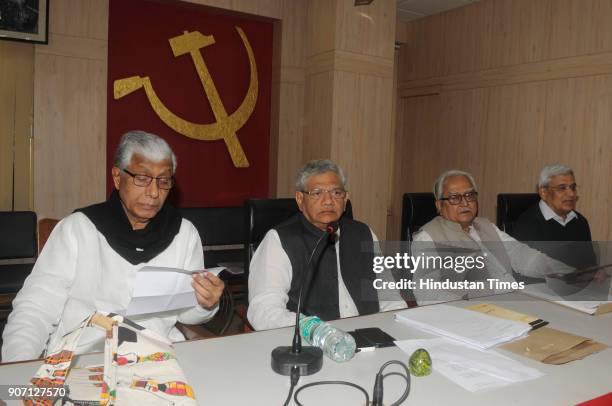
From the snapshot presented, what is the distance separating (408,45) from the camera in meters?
5.95

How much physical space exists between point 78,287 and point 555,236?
277 centimetres

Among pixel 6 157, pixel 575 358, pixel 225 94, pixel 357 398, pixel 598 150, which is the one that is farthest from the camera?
pixel 225 94

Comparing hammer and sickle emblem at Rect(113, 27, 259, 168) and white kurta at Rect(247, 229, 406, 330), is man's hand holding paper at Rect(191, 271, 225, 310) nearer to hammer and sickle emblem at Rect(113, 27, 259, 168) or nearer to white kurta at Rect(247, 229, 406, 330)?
white kurta at Rect(247, 229, 406, 330)

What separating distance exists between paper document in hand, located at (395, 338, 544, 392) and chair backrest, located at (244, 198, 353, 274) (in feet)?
3.43

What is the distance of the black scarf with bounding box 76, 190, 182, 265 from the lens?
5.61 feet

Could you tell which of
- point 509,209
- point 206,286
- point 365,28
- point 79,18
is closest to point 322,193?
point 206,286

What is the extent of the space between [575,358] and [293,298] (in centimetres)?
104

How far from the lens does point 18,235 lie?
3377 mm

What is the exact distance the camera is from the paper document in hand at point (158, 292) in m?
1.37

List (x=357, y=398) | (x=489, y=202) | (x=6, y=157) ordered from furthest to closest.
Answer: (x=489, y=202), (x=6, y=157), (x=357, y=398)

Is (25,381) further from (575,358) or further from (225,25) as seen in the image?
(225,25)

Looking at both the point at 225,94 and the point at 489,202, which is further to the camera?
the point at 489,202

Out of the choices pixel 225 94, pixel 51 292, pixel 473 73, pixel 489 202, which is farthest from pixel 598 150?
pixel 51 292

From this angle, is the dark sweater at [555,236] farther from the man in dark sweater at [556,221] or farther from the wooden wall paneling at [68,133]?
the wooden wall paneling at [68,133]
